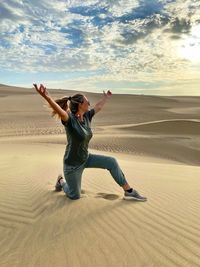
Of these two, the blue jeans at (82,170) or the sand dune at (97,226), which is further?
the blue jeans at (82,170)

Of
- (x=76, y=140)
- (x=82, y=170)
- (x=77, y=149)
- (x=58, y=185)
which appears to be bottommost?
(x=58, y=185)

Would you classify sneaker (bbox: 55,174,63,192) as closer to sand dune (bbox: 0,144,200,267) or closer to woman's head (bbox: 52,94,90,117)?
sand dune (bbox: 0,144,200,267)

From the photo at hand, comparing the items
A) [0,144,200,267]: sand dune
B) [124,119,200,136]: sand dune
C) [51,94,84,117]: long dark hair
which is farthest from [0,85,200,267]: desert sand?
[124,119,200,136]: sand dune

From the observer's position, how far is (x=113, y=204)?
5.43m

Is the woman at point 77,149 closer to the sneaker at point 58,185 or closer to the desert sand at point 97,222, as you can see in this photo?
the desert sand at point 97,222

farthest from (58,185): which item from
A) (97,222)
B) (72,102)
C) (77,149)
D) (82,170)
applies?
(97,222)

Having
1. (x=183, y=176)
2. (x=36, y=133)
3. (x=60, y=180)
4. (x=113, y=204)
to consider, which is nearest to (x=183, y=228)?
(x=113, y=204)

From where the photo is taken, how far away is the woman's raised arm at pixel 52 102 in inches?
182

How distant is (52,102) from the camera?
476 centimetres

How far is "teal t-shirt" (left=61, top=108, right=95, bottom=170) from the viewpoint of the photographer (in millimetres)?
5363

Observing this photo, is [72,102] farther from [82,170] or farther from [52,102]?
[82,170]

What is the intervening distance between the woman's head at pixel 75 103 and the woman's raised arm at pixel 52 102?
1.02ft

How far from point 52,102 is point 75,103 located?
723 mm

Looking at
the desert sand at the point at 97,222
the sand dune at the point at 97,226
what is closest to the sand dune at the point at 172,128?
the desert sand at the point at 97,222
